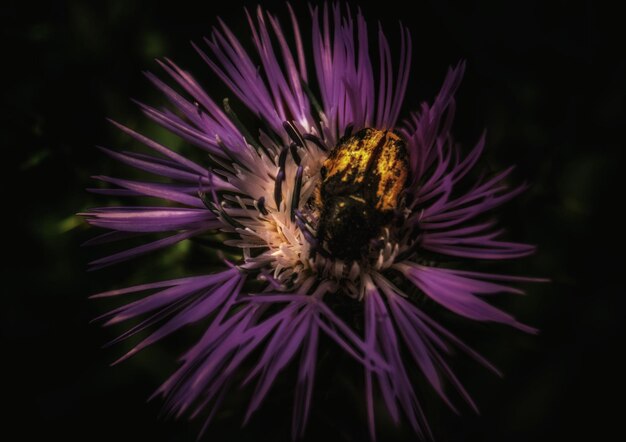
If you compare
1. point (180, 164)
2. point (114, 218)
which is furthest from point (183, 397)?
point (180, 164)

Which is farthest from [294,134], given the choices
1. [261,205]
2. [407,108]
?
[407,108]

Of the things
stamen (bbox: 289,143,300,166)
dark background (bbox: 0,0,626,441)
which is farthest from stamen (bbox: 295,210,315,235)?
dark background (bbox: 0,0,626,441)

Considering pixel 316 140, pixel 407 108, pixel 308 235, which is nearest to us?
pixel 308 235

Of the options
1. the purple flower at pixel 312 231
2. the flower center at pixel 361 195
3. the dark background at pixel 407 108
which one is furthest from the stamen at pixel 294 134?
the dark background at pixel 407 108

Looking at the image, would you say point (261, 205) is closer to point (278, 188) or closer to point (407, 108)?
point (278, 188)

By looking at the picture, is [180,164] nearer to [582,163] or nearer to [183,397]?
[183,397]

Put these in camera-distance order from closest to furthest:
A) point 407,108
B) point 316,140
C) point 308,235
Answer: point 308,235, point 316,140, point 407,108

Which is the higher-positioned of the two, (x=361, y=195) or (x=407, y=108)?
(x=407, y=108)

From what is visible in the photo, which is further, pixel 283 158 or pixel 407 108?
pixel 407 108
